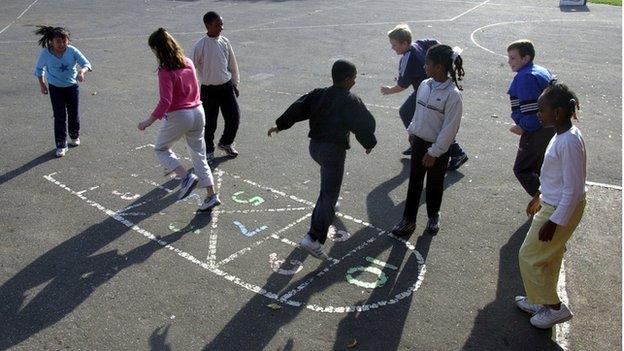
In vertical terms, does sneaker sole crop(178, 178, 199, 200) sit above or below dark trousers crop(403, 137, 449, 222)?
below

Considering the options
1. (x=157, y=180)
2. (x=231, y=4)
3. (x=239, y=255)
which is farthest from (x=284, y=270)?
(x=231, y=4)

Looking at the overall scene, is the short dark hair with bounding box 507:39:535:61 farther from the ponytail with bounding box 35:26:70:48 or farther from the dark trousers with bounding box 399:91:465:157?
the ponytail with bounding box 35:26:70:48

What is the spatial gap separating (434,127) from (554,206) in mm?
1559

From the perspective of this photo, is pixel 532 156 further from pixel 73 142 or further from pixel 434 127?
pixel 73 142

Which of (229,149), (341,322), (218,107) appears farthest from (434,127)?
(229,149)

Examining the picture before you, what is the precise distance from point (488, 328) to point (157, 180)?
4418 mm

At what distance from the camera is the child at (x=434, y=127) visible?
511 centimetres

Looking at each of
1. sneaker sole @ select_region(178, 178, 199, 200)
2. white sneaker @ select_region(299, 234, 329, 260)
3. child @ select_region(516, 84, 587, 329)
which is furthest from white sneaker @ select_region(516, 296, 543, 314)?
sneaker sole @ select_region(178, 178, 199, 200)

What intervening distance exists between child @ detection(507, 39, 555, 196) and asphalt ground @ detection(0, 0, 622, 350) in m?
0.74

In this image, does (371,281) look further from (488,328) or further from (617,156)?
(617,156)

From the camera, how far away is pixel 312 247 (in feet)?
16.9

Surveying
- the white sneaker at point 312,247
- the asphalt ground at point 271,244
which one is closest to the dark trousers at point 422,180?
the asphalt ground at point 271,244

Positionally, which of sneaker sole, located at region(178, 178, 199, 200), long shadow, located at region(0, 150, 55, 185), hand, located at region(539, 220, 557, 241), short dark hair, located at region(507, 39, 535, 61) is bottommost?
long shadow, located at region(0, 150, 55, 185)

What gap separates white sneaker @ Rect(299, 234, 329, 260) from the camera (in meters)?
5.15
